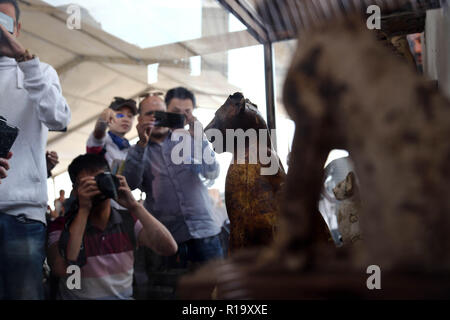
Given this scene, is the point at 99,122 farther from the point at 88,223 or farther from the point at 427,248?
the point at 427,248

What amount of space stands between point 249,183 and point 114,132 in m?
0.81

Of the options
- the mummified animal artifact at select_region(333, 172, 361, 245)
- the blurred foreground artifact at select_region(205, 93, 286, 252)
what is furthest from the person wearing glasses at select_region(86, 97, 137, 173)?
the mummified animal artifact at select_region(333, 172, 361, 245)

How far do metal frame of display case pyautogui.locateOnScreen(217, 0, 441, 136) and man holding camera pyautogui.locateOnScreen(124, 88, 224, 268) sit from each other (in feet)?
1.69

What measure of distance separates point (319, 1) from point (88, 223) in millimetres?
1313

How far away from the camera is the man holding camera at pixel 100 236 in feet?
4.90

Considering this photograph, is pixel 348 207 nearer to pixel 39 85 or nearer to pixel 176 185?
pixel 176 185

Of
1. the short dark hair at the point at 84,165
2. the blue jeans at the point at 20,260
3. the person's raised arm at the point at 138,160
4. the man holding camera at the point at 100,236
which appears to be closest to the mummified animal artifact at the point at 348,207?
the man holding camera at the point at 100,236

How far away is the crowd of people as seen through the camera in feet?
4.30

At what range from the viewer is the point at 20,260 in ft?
4.18
